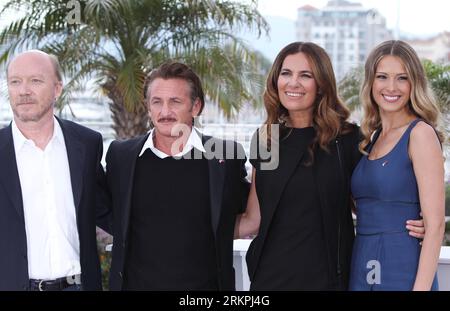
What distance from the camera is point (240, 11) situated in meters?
7.67

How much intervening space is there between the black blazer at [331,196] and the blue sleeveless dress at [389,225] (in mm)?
89

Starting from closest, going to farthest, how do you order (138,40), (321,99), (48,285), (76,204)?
1. (48,285)
2. (76,204)
3. (321,99)
4. (138,40)

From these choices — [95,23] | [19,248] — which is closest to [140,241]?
[19,248]

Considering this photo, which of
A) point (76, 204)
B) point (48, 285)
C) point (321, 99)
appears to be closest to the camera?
point (48, 285)

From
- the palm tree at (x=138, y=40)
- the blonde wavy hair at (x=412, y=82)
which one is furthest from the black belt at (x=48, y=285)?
the palm tree at (x=138, y=40)

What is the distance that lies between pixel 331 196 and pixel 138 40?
496cm

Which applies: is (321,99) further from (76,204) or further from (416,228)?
(76,204)

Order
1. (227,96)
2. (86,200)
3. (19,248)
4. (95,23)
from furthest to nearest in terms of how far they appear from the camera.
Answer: (227,96), (95,23), (86,200), (19,248)

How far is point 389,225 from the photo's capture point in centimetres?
291

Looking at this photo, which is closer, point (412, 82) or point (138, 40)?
point (412, 82)

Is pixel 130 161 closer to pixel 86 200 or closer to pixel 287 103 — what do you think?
pixel 86 200

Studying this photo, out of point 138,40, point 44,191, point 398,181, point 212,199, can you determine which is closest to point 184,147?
point 212,199

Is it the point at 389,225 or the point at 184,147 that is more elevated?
the point at 184,147

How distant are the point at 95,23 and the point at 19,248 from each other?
4.58m
